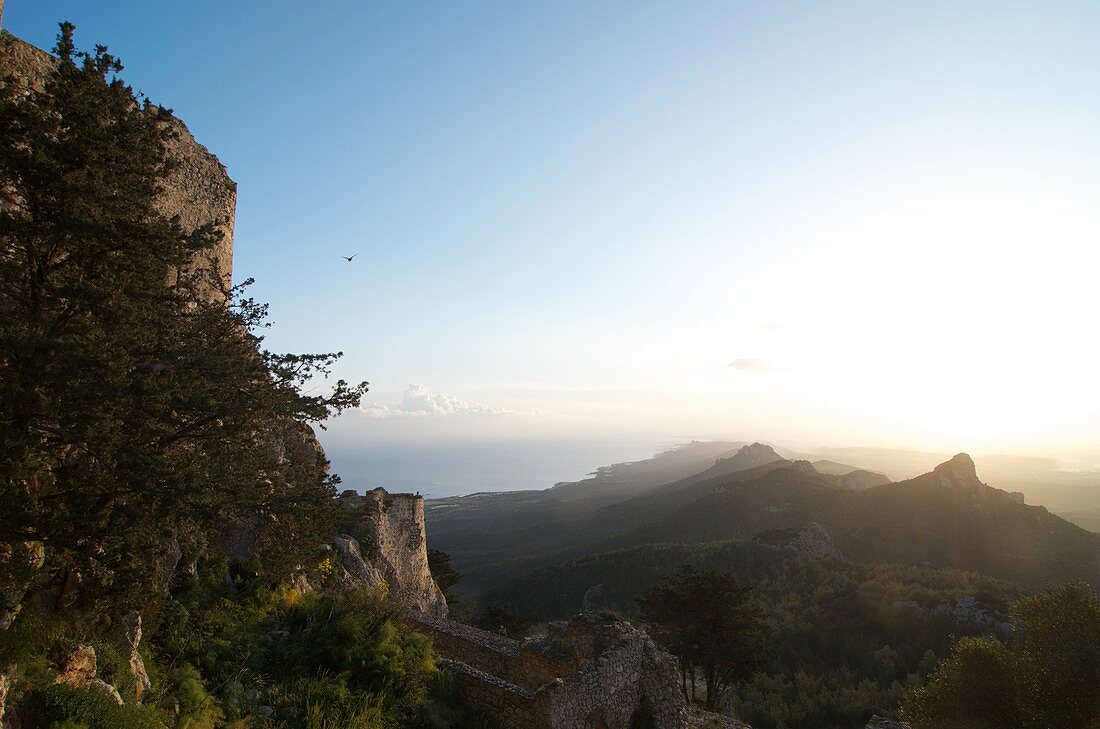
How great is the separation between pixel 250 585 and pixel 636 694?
813 cm

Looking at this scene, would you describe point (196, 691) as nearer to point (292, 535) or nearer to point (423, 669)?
point (292, 535)

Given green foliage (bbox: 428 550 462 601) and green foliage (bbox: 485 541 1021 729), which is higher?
green foliage (bbox: 428 550 462 601)

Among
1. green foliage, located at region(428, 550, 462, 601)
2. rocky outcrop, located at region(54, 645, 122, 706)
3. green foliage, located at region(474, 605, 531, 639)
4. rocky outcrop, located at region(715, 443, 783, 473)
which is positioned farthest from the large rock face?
rocky outcrop, located at region(715, 443, 783, 473)

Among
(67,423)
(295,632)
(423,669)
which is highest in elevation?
(67,423)

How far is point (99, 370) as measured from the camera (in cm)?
529

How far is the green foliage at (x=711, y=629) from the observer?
18.9m

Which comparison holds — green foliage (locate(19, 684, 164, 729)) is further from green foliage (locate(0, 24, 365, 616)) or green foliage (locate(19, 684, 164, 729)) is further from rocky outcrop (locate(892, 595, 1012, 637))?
rocky outcrop (locate(892, 595, 1012, 637))

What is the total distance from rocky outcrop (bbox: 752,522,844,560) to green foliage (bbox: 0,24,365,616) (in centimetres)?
3802

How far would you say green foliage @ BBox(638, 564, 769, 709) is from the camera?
18.9m

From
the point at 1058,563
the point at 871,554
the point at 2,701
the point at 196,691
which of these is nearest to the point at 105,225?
the point at 2,701

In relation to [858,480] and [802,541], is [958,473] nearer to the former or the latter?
[858,480]

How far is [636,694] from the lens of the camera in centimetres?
1134

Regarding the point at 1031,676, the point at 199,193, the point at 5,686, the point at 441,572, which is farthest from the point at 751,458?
the point at 5,686

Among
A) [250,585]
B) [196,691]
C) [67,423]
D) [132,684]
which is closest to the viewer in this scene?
[67,423]
